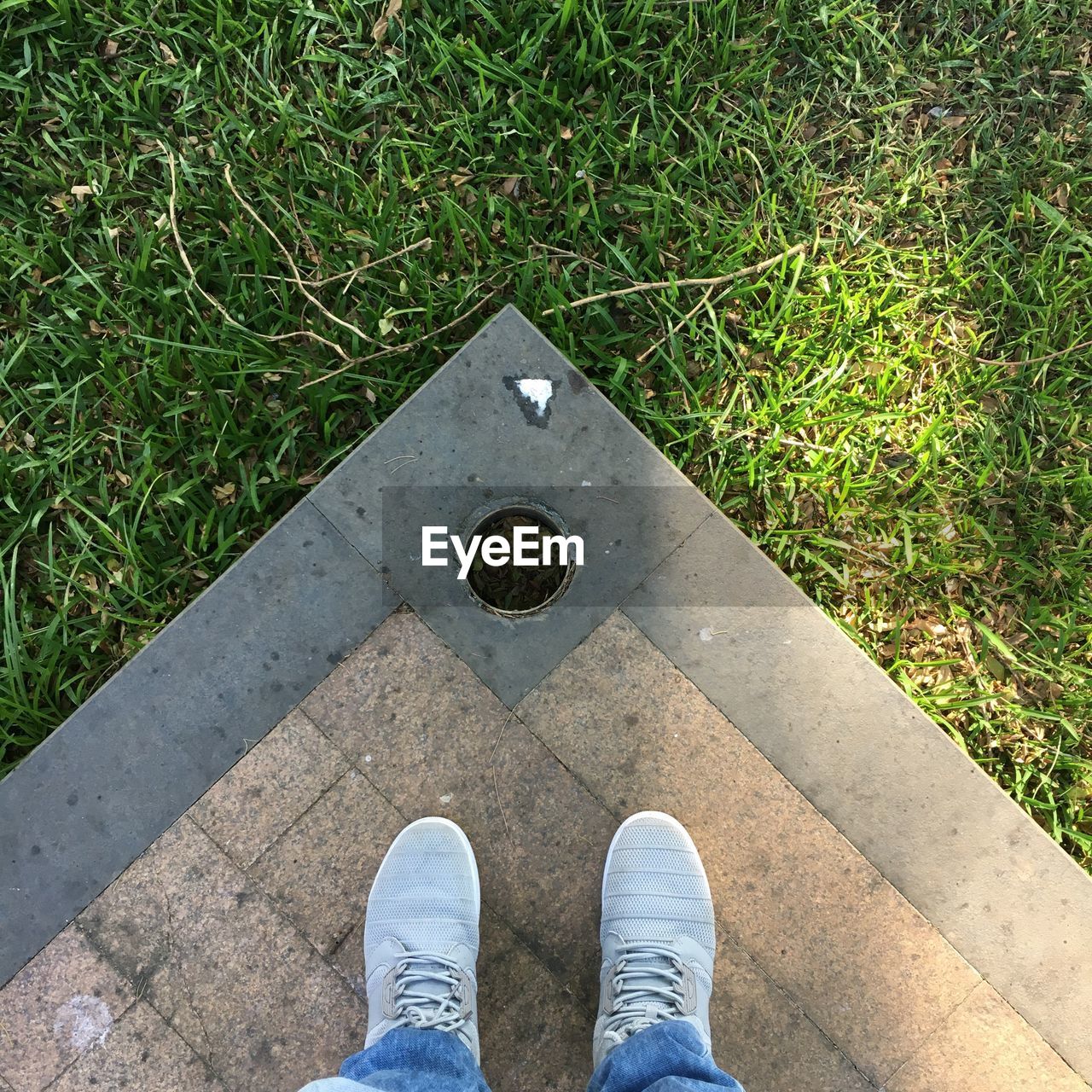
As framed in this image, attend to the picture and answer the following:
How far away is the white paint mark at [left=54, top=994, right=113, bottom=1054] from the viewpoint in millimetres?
1972

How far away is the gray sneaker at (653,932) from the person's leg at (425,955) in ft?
1.13

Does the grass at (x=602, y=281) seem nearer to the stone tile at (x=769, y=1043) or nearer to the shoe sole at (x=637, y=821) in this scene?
the shoe sole at (x=637, y=821)

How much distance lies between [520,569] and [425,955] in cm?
104

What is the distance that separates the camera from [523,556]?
226cm

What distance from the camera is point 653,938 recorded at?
6.48ft

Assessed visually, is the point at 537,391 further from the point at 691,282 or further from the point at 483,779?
the point at 483,779

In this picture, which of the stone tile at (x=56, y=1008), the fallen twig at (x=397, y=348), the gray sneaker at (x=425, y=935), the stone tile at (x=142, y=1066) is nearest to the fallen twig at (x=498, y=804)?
the gray sneaker at (x=425, y=935)

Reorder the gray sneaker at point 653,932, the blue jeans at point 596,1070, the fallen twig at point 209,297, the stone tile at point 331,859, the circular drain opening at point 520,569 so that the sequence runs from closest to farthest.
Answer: the blue jeans at point 596,1070, the gray sneaker at point 653,932, the stone tile at point 331,859, the circular drain opening at point 520,569, the fallen twig at point 209,297

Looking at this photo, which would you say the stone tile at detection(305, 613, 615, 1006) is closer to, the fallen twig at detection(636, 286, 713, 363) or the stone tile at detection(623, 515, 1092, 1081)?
the stone tile at detection(623, 515, 1092, 1081)

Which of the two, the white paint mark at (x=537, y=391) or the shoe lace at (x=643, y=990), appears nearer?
the shoe lace at (x=643, y=990)

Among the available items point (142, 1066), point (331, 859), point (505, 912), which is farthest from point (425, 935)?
point (142, 1066)

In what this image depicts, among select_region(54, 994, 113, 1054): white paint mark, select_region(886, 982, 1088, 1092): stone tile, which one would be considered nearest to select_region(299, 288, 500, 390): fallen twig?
select_region(54, 994, 113, 1054): white paint mark

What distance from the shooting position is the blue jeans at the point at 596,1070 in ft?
5.60

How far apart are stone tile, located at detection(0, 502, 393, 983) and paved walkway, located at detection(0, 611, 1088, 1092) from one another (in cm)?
6
